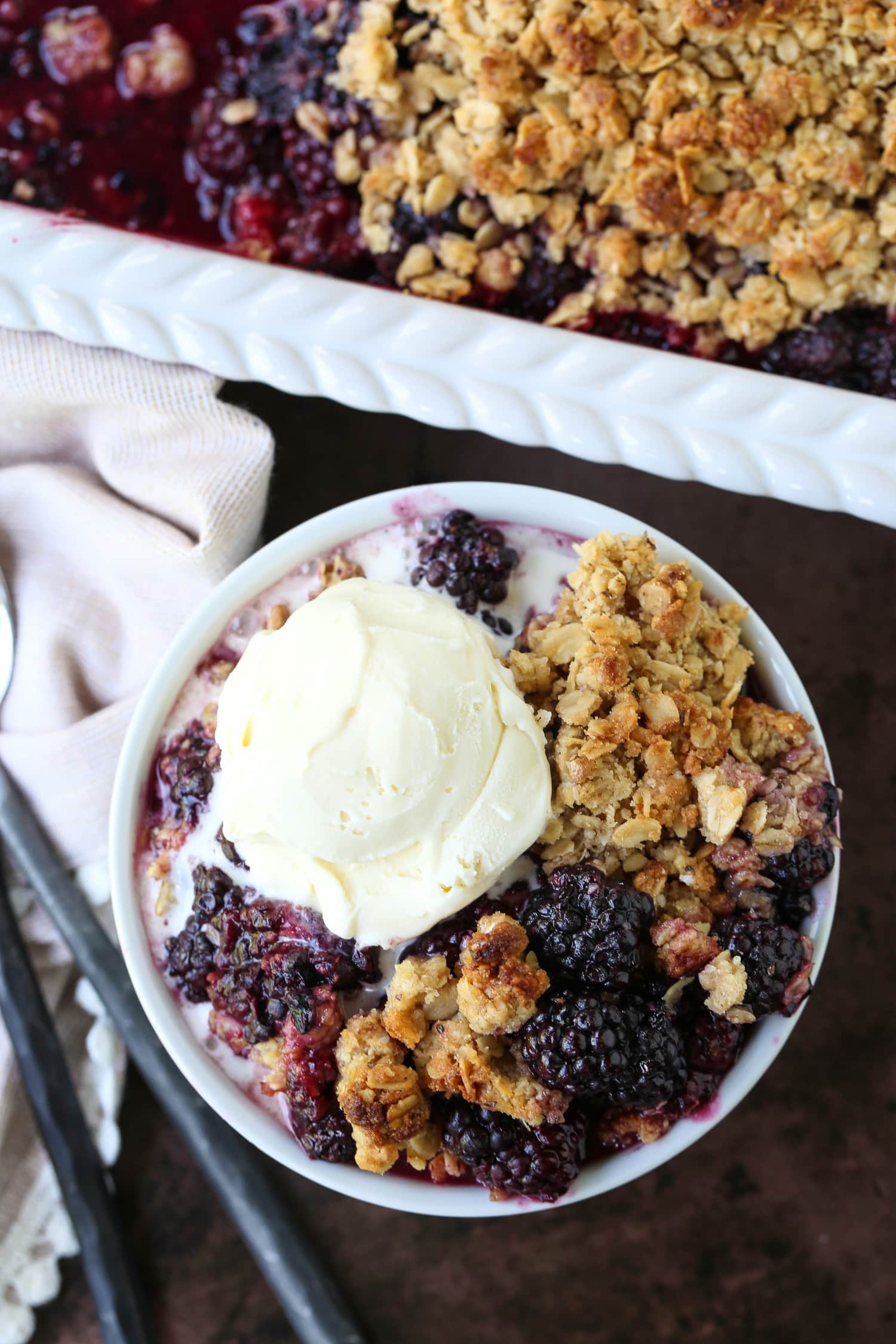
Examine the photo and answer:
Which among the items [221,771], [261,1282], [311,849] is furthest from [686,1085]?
[261,1282]

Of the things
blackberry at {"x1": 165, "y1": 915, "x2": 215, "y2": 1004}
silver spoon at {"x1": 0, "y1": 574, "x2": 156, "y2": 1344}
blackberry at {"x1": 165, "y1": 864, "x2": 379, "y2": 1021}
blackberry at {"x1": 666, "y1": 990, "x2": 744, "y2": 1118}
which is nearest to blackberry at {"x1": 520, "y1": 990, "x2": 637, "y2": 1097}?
blackberry at {"x1": 666, "y1": 990, "x2": 744, "y2": 1118}

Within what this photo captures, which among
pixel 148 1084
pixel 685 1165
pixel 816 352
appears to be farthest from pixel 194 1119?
pixel 816 352

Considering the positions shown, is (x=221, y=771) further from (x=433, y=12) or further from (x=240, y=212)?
(x=433, y=12)

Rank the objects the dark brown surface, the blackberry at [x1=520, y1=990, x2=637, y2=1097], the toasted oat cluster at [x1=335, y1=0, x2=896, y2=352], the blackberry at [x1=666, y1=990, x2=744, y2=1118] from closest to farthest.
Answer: the blackberry at [x1=520, y1=990, x2=637, y2=1097] → the blackberry at [x1=666, y1=990, x2=744, y2=1118] → the toasted oat cluster at [x1=335, y1=0, x2=896, y2=352] → the dark brown surface

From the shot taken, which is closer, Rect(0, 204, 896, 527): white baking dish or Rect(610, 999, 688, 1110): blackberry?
Rect(610, 999, 688, 1110): blackberry

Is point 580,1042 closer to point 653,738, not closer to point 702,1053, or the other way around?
point 702,1053

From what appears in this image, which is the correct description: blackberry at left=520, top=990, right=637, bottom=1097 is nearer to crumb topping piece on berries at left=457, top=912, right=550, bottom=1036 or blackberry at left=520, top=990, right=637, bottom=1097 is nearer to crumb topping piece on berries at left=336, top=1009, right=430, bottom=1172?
crumb topping piece on berries at left=457, top=912, right=550, bottom=1036
